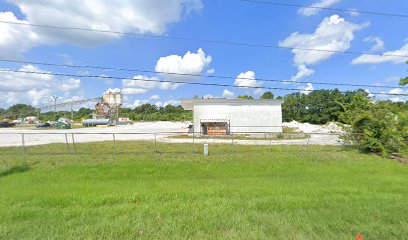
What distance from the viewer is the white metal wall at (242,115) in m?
32.6

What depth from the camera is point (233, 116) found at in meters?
32.8

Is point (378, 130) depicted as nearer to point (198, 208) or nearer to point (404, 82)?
point (404, 82)

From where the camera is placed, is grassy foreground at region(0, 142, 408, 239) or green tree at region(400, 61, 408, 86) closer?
grassy foreground at region(0, 142, 408, 239)

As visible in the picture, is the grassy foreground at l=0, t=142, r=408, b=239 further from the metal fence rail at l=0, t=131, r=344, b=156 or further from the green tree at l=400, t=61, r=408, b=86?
the metal fence rail at l=0, t=131, r=344, b=156

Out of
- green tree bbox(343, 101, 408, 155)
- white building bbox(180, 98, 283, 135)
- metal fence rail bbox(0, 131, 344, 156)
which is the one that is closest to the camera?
green tree bbox(343, 101, 408, 155)

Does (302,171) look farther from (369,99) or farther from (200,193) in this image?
(369,99)

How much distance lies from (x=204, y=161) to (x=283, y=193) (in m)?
6.04

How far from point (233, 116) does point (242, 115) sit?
A: 1.25m

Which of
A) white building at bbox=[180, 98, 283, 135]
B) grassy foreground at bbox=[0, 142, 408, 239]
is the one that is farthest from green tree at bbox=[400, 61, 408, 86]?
white building at bbox=[180, 98, 283, 135]

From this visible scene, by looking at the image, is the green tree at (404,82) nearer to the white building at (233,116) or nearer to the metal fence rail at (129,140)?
the metal fence rail at (129,140)

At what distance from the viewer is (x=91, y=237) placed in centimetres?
382

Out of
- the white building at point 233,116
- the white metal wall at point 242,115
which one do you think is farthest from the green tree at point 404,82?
the white metal wall at point 242,115

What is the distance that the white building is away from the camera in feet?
107

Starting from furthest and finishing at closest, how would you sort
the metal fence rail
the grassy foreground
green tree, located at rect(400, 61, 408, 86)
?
the metal fence rail, green tree, located at rect(400, 61, 408, 86), the grassy foreground
